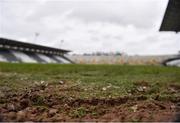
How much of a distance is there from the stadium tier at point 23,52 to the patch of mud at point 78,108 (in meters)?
40.5

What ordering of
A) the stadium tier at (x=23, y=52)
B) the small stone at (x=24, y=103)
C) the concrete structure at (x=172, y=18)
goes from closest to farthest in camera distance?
the small stone at (x=24, y=103) < the concrete structure at (x=172, y=18) < the stadium tier at (x=23, y=52)

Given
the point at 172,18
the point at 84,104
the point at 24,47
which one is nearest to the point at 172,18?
the point at 172,18

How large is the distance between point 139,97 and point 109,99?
78 cm

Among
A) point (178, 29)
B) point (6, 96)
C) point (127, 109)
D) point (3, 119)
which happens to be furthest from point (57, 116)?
point (178, 29)

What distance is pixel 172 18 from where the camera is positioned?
1506cm

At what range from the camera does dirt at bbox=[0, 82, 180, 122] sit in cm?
568

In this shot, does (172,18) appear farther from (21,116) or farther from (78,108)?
(21,116)

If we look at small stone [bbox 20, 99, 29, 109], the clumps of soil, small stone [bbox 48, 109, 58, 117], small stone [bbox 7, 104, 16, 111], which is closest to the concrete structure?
the clumps of soil

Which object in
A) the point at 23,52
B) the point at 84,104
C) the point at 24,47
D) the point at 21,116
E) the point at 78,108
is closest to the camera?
the point at 21,116

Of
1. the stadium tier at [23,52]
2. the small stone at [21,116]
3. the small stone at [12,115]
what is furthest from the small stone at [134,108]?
the stadium tier at [23,52]

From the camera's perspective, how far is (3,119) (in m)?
5.59

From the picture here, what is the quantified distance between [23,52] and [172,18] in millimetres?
43658

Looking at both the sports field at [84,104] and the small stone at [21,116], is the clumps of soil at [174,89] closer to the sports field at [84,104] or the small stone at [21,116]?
the sports field at [84,104]

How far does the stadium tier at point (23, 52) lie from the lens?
4909 centimetres
